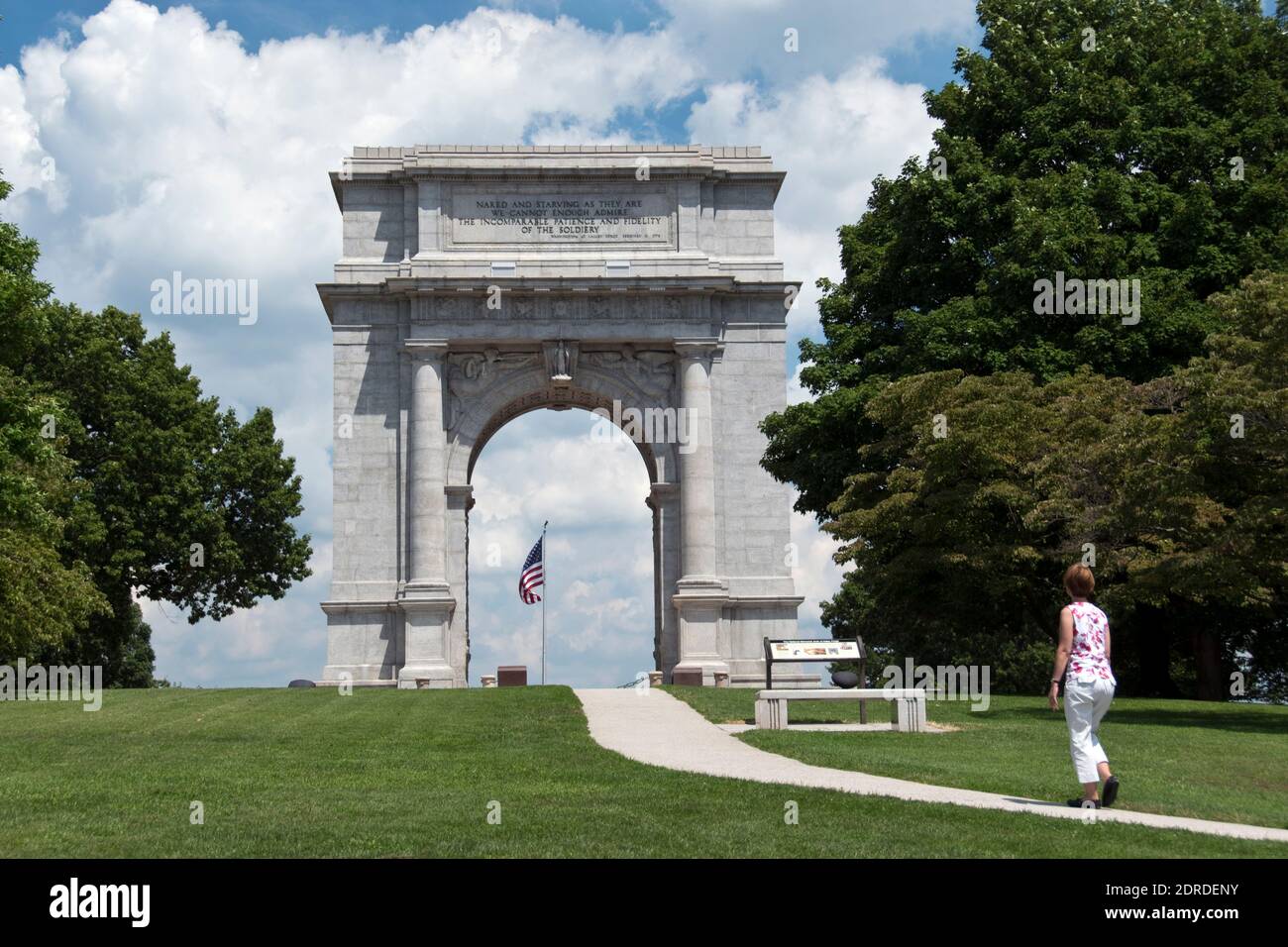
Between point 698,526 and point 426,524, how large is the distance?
865cm

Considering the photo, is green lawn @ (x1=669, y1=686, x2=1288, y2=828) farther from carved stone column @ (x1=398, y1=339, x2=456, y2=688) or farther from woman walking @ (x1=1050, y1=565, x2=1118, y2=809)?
carved stone column @ (x1=398, y1=339, x2=456, y2=688)

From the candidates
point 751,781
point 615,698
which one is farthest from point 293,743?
point 615,698

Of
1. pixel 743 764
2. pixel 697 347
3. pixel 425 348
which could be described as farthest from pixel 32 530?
pixel 697 347

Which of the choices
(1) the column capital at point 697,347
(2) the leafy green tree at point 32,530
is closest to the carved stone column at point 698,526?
(1) the column capital at point 697,347

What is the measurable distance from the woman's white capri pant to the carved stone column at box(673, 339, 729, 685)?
1281 inches

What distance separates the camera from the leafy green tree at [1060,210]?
128ft

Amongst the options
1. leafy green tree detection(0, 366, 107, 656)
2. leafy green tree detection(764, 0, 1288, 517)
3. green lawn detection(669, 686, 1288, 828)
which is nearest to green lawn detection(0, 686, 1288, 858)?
green lawn detection(669, 686, 1288, 828)

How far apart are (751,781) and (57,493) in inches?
1116

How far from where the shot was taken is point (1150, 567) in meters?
29.1

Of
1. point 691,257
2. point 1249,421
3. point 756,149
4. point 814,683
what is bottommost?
point 814,683

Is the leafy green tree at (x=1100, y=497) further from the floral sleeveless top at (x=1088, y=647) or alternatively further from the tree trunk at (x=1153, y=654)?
the floral sleeveless top at (x=1088, y=647)

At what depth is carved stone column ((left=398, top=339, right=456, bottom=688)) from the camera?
48.4m

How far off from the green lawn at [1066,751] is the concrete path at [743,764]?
1.60 ft
